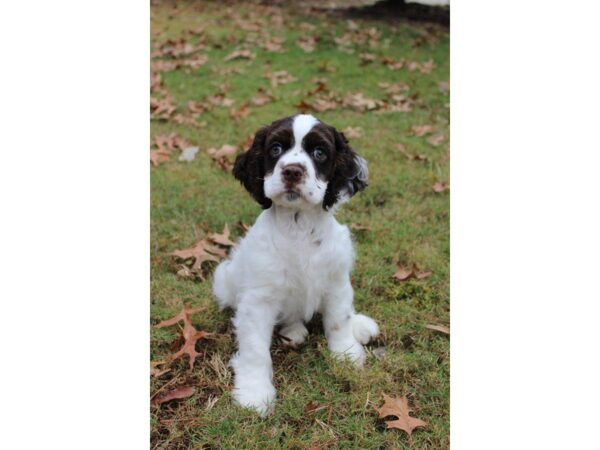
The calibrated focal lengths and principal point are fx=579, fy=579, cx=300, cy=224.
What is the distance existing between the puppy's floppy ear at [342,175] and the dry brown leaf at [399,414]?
958 mm

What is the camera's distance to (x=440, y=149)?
5254mm

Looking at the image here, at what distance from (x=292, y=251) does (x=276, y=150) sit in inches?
20.0

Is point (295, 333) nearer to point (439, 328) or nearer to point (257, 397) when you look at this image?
point (257, 397)

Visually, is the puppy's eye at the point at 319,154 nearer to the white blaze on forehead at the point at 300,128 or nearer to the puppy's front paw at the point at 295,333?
the white blaze on forehead at the point at 300,128

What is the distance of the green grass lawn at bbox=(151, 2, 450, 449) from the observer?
8.35ft

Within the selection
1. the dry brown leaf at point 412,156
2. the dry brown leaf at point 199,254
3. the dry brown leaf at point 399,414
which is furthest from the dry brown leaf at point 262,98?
the dry brown leaf at point 399,414

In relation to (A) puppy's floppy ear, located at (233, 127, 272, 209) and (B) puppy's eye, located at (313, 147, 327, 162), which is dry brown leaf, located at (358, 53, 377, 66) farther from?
(B) puppy's eye, located at (313, 147, 327, 162)

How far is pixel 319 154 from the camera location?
8.77ft

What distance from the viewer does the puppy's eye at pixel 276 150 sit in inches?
105

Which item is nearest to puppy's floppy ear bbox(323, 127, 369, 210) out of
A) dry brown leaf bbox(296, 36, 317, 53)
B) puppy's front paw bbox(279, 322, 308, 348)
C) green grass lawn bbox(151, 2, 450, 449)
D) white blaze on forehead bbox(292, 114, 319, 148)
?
white blaze on forehead bbox(292, 114, 319, 148)

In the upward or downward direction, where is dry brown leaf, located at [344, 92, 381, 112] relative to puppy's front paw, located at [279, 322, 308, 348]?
upward

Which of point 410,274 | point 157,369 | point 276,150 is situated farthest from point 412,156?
point 157,369

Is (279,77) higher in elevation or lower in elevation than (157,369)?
higher
